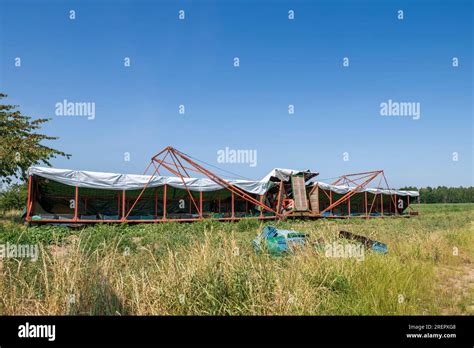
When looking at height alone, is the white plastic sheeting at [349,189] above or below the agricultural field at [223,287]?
above

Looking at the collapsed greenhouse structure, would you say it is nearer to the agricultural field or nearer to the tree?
the tree

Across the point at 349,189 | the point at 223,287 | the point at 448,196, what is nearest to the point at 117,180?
the point at 223,287

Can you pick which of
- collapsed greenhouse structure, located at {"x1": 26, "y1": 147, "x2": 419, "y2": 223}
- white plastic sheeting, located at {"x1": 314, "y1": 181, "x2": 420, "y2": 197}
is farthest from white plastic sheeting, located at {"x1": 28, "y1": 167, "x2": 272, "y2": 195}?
white plastic sheeting, located at {"x1": 314, "y1": 181, "x2": 420, "y2": 197}

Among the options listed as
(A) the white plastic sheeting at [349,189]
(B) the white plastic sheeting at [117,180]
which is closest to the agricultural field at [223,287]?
(B) the white plastic sheeting at [117,180]

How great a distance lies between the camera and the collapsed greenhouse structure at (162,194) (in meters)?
13.7

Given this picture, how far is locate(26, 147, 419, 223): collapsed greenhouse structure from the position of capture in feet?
44.8

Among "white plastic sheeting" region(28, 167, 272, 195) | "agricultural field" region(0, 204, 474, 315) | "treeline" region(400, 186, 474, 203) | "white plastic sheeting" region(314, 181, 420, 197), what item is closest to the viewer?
"agricultural field" region(0, 204, 474, 315)

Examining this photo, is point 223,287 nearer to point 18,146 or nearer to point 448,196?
point 18,146

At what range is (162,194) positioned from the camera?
18.2 meters

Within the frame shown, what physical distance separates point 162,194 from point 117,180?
3.86 meters

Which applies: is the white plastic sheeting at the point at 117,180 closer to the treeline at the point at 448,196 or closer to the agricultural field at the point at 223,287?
the agricultural field at the point at 223,287

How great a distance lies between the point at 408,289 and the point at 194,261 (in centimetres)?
312
